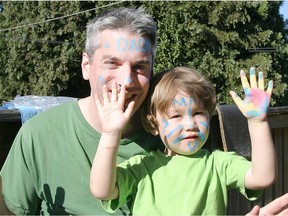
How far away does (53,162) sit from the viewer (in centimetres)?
224

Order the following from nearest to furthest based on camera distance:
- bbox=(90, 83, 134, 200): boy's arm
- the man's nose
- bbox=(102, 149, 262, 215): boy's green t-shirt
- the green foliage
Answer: bbox=(90, 83, 134, 200): boy's arm < bbox=(102, 149, 262, 215): boy's green t-shirt < the man's nose < the green foliage

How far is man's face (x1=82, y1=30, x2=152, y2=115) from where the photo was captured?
6.75 feet

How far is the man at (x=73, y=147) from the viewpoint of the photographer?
7.20 feet

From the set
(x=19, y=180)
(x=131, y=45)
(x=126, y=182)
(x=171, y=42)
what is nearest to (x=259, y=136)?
(x=126, y=182)

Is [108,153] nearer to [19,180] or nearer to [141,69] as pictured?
[141,69]

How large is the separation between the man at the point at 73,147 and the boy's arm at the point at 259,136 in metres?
0.48

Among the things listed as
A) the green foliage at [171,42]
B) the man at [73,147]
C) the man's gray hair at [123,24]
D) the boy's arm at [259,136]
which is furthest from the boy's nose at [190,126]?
the green foliage at [171,42]

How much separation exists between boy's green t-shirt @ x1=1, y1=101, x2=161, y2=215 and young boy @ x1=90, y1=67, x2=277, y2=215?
0.25m

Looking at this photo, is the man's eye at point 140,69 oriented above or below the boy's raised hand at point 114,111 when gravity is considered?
above

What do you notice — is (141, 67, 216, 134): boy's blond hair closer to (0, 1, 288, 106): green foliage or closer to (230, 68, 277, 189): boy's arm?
(230, 68, 277, 189): boy's arm

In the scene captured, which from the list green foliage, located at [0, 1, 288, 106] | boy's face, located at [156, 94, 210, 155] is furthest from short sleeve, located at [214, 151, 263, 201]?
green foliage, located at [0, 1, 288, 106]

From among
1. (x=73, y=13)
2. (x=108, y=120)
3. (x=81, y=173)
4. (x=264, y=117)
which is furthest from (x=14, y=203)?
(x=73, y=13)

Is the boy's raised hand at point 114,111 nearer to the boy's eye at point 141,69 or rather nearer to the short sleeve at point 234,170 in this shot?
the boy's eye at point 141,69

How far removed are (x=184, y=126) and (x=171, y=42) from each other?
12.1 meters
